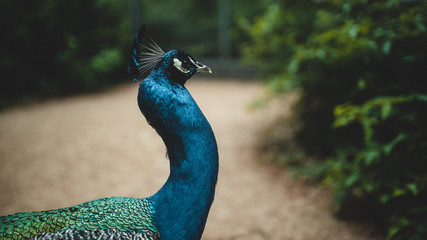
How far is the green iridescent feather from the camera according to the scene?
1.15 metres

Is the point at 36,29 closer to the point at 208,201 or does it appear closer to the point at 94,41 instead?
the point at 94,41

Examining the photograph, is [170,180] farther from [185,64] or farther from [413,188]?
[413,188]

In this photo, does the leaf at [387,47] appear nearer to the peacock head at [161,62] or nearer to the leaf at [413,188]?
the leaf at [413,188]

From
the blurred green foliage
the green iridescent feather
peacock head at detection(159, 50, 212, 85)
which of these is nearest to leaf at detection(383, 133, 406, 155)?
the blurred green foliage

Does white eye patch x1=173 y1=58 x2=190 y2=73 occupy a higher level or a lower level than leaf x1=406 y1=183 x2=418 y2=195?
lower

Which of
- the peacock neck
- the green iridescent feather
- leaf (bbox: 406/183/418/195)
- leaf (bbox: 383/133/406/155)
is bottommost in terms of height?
the green iridescent feather

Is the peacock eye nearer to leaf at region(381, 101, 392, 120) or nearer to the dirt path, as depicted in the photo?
leaf at region(381, 101, 392, 120)

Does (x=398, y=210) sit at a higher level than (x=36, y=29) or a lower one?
lower

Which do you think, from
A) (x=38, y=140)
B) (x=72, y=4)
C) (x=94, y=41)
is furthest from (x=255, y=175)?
(x=94, y=41)

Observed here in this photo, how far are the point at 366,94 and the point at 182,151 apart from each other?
2.40 m

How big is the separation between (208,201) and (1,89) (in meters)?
3.91

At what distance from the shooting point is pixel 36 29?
4.40 m

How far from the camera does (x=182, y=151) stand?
4.09 feet

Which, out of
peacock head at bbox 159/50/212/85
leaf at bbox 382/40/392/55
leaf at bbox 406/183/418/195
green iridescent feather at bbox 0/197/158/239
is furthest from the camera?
leaf at bbox 382/40/392/55
